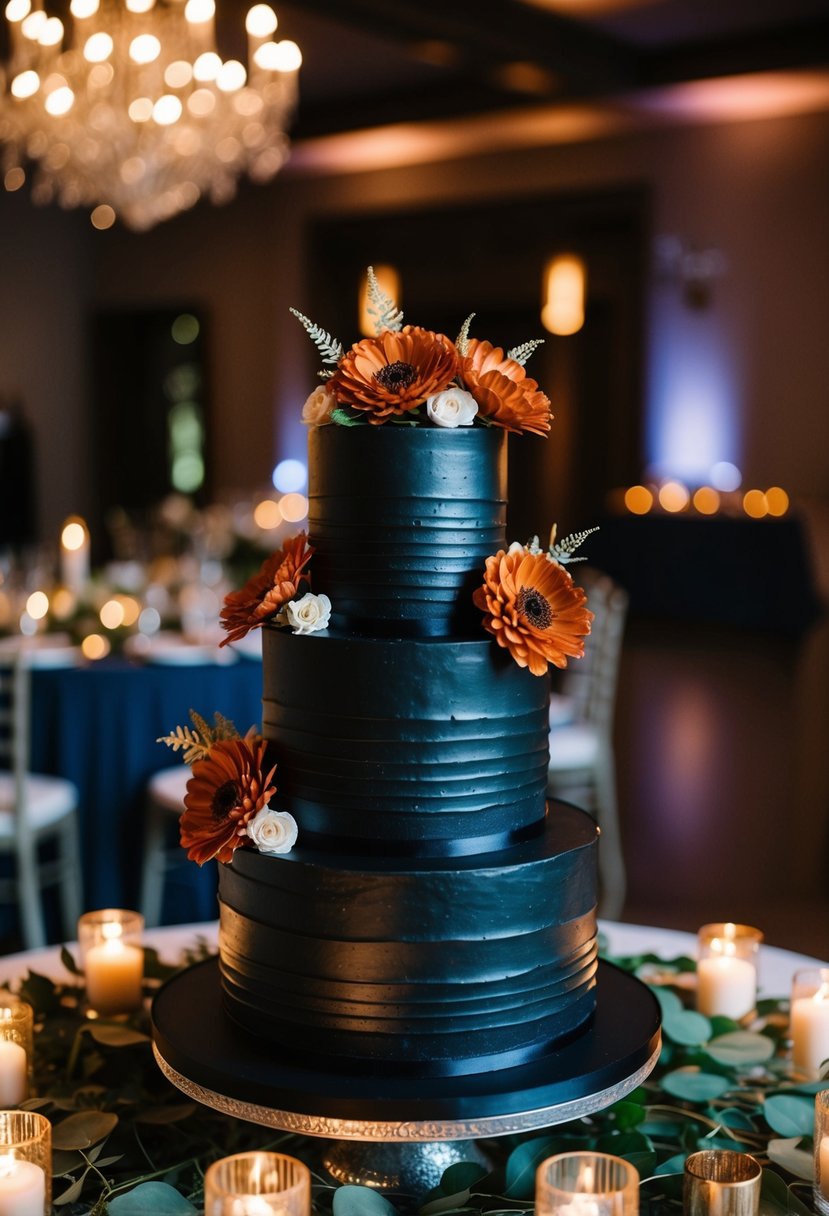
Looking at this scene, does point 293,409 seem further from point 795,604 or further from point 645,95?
point 795,604

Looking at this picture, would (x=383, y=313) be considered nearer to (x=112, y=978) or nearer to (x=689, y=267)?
(x=112, y=978)

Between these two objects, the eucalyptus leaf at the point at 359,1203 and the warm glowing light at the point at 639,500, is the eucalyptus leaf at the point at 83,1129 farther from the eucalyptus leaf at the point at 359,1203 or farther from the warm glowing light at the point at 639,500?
the warm glowing light at the point at 639,500

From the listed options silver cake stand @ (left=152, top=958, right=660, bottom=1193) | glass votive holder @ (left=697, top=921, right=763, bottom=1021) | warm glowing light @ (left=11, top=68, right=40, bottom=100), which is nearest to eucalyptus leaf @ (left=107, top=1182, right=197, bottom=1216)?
silver cake stand @ (left=152, top=958, right=660, bottom=1193)

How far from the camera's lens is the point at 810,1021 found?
6.73 feet

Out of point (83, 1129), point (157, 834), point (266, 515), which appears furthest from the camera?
point (266, 515)

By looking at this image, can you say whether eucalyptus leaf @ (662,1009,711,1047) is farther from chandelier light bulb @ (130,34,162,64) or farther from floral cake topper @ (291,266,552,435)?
chandelier light bulb @ (130,34,162,64)

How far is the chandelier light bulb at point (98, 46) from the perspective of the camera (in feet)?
17.7

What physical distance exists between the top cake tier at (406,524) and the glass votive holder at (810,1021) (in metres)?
0.83

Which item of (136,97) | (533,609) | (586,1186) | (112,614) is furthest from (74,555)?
(586,1186)

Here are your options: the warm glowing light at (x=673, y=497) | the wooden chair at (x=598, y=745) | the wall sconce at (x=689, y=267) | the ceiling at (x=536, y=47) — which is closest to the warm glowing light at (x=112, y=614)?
the wooden chair at (x=598, y=745)

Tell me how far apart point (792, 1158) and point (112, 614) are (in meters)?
3.46

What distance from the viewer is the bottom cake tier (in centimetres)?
158

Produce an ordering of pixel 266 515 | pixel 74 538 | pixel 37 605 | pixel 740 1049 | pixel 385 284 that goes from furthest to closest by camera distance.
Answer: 1. pixel 385 284
2. pixel 266 515
3. pixel 74 538
4. pixel 37 605
5. pixel 740 1049

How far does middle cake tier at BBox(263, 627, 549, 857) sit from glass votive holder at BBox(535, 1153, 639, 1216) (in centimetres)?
39
